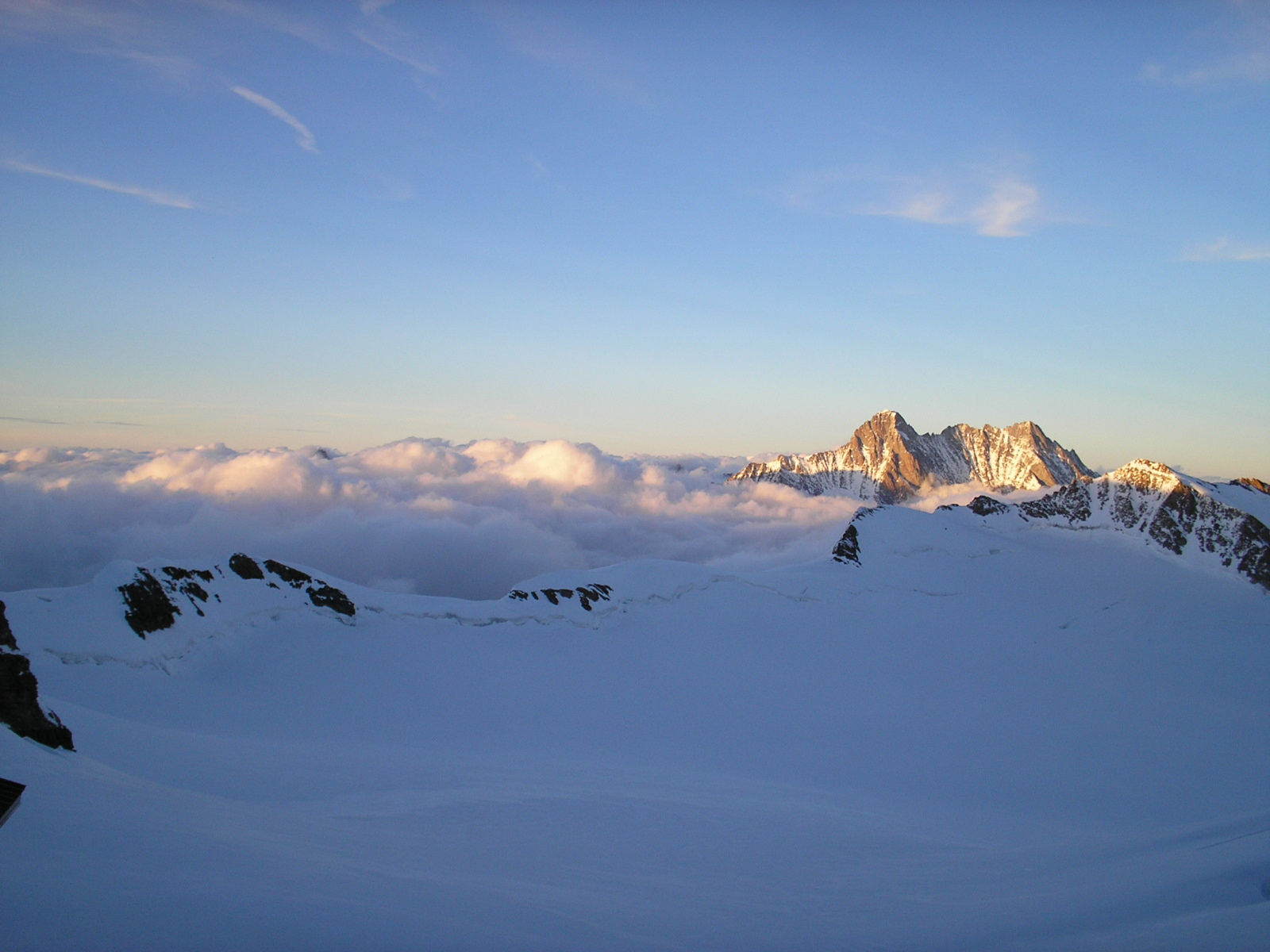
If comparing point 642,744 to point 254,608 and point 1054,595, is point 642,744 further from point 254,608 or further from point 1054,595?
point 1054,595

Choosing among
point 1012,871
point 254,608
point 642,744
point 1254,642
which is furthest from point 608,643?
point 1254,642

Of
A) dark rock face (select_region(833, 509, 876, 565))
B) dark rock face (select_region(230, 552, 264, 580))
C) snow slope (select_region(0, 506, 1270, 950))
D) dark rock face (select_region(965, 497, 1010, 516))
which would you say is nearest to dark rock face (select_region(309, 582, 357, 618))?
snow slope (select_region(0, 506, 1270, 950))

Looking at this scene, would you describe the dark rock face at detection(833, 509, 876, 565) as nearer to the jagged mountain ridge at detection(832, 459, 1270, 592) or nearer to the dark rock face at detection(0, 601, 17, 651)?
the jagged mountain ridge at detection(832, 459, 1270, 592)

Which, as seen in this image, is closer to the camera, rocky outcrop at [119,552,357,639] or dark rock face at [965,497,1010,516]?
rocky outcrop at [119,552,357,639]

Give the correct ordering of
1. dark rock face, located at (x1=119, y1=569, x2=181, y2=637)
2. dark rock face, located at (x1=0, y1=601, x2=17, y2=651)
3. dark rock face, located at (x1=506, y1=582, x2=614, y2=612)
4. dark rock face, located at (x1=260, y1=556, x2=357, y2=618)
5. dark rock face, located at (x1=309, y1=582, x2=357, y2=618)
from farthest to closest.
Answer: dark rock face, located at (x1=506, y1=582, x2=614, y2=612), dark rock face, located at (x1=260, y1=556, x2=357, y2=618), dark rock face, located at (x1=309, y1=582, x2=357, y2=618), dark rock face, located at (x1=119, y1=569, x2=181, y2=637), dark rock face, located at (x1=0, y1=601, x2=17, y2=651)

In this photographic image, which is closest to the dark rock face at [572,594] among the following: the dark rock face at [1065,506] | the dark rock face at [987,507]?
the dark rock face at [987,507]

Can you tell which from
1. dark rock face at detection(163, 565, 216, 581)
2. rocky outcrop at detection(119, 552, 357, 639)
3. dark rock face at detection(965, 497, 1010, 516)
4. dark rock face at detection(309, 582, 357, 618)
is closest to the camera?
rocky outcrop at detection(119, 552, 357, 639)

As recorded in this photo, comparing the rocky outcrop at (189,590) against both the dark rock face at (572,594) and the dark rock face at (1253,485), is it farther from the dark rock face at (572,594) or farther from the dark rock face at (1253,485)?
the dark rock face at (1253,485)
